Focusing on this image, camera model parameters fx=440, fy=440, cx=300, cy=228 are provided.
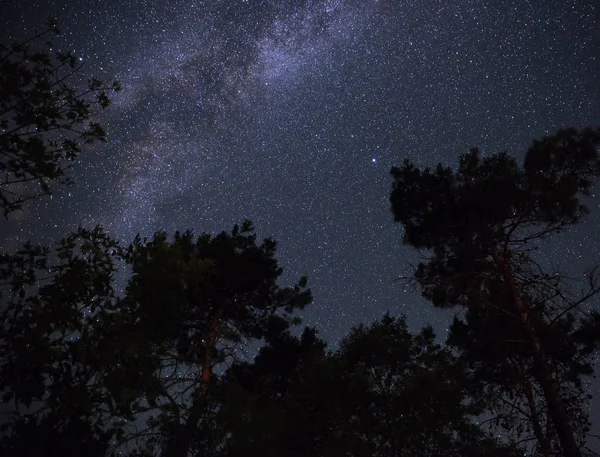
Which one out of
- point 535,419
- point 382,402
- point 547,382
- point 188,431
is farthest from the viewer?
point 382,402

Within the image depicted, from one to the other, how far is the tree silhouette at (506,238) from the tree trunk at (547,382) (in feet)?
0.09

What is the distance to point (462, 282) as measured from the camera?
10781 mm

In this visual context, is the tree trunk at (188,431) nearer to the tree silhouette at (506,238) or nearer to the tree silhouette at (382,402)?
the tree silhouette at (382,402)

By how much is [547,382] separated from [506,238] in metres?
3.23

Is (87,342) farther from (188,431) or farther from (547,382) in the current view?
(547,382)

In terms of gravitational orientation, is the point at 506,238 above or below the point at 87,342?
above

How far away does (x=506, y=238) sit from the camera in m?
10.4

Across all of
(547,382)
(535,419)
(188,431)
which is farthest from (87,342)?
(535,419)

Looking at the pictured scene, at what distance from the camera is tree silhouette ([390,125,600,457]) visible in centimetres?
1012

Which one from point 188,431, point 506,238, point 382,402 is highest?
point 506,238

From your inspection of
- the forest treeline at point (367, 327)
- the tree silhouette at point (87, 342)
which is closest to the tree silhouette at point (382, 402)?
the forest treeline at point (367, 327)

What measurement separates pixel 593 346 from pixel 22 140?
40.7ft

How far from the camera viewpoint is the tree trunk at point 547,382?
8.59 metres

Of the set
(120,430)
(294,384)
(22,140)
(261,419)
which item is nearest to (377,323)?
(294,384)
